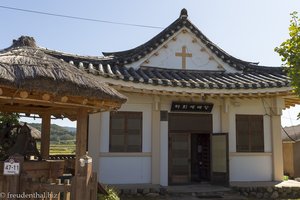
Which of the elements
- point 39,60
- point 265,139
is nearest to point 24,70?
point 39,60

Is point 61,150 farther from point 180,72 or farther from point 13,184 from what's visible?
point 13,184

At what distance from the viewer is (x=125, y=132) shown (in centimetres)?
1177

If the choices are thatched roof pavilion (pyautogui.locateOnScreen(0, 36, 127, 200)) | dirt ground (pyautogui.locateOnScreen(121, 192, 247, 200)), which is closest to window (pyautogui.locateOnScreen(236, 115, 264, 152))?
dirt ground (pyautogui.locateOnScreen(121, 192, 247, 200))

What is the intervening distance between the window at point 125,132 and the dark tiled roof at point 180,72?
152 cm

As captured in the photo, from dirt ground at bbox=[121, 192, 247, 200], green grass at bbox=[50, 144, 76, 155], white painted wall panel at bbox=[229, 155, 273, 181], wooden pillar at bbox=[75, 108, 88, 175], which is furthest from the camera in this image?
green grass at bbox=[50, 144, 76, 155]

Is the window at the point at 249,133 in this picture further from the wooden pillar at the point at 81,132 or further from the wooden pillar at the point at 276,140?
the wooden pillar at the point at 81,132

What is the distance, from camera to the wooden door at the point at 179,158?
12422 millimetres

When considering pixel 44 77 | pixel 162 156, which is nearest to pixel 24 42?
pixel 44 77

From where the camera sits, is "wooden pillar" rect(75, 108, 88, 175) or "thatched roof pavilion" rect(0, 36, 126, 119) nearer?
"thatched roof pavilion" rect(0, 36, 126, 119)

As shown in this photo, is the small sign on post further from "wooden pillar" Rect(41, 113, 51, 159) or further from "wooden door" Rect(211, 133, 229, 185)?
"wooden door" Rect(211, 133, 229, 185)

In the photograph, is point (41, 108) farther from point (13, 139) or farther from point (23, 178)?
point (23, 178)

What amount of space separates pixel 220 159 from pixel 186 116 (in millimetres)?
1965

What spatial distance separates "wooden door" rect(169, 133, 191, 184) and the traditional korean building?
0.04m

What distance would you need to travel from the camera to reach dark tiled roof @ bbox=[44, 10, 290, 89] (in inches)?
433
